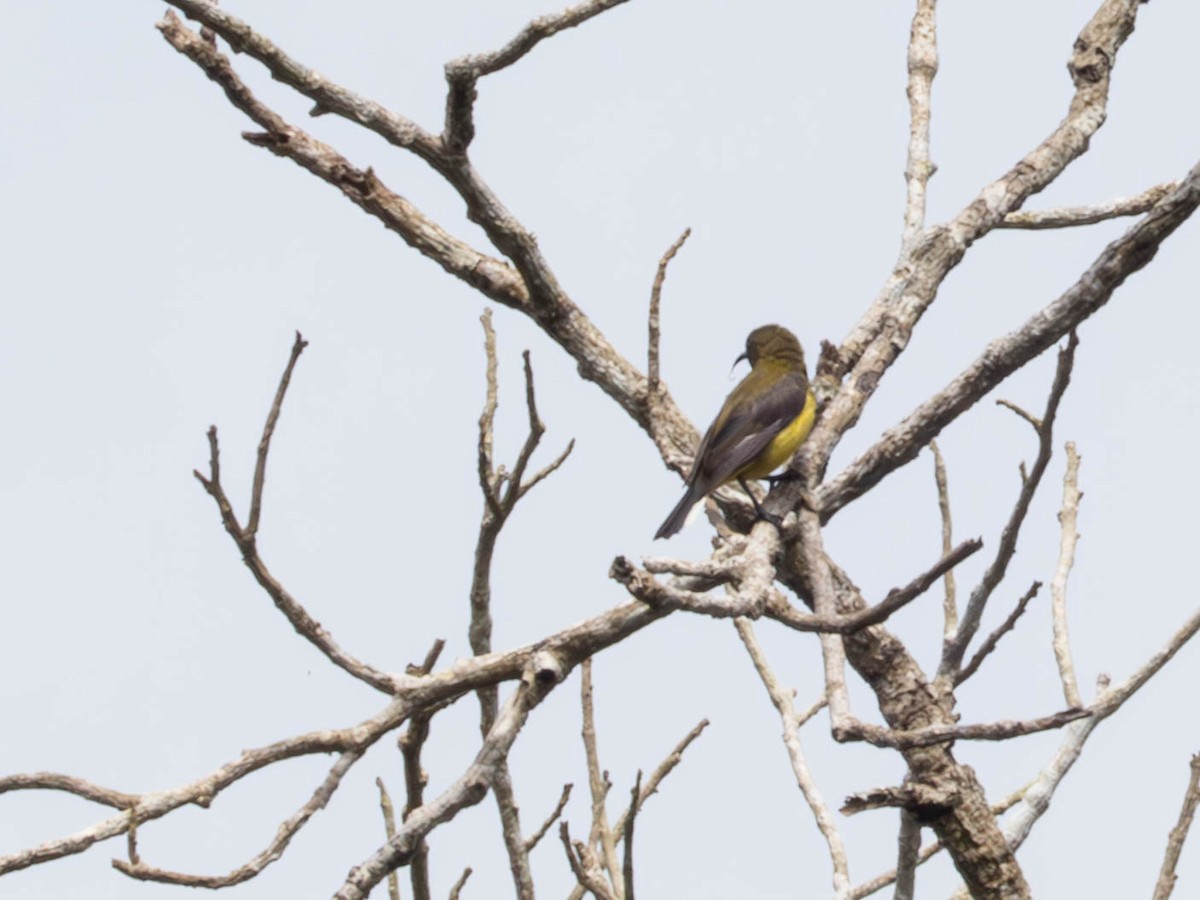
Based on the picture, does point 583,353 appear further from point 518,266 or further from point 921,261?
point 921,261

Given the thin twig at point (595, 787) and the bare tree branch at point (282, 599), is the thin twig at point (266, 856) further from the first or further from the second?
the thin twig at point (595, 787)

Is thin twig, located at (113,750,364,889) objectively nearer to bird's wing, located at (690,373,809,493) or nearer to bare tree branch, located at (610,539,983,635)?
bare tree branch, located at (610,539,983,635)

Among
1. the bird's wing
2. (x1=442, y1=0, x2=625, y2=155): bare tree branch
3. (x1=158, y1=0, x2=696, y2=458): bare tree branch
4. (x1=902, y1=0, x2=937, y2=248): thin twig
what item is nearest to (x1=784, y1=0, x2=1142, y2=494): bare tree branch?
(x1=902, y1=0, x2=937, y2=248): thin twig

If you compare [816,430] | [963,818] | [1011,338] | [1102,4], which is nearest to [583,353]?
[816,430]

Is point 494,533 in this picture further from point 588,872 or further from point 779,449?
point 779,449

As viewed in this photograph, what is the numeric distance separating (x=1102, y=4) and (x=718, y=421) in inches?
85.4

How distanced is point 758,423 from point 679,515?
2.30 feet

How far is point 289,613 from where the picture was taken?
13.9 ft

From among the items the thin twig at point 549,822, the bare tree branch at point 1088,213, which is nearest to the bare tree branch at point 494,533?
the thin twig at point 549,822

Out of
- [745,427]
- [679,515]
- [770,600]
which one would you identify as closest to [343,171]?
[679,515]

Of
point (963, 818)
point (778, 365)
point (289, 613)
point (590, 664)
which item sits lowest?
point (963, 818)

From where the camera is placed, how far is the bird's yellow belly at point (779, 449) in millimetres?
6582

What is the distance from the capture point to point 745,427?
6492 mm

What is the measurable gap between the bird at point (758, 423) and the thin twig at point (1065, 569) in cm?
86
